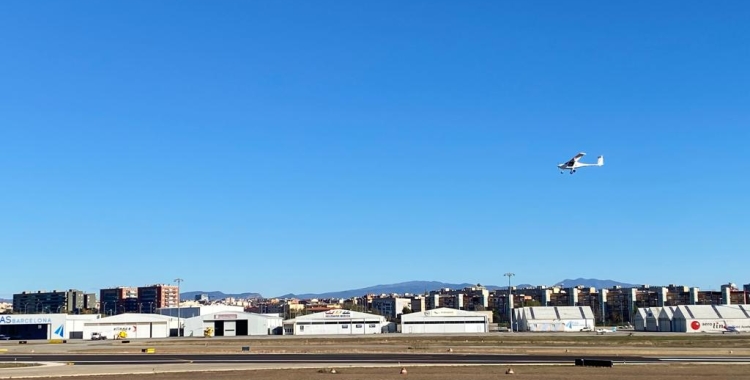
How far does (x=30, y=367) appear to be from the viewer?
197 ft

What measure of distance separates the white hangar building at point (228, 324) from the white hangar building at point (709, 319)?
76.1m

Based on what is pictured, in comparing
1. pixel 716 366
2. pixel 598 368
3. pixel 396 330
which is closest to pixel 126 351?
pixel 598 368

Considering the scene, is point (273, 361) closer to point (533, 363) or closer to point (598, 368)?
point (533, 363)

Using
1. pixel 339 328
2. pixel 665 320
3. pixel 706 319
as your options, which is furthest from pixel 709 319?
pixel 339 328

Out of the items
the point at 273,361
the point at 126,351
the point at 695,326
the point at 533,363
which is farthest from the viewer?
the point at 695,326

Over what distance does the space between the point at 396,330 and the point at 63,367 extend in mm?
95292

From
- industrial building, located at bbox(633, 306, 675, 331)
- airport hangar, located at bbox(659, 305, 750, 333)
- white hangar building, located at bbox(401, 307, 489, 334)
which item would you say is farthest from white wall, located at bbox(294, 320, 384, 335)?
airport hangar, located at bbox(659, 305, 750, 333)

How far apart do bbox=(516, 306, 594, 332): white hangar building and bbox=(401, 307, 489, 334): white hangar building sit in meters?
9.15

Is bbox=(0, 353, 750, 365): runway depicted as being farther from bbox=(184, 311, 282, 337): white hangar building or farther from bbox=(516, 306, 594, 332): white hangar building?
bbox=(516, 306, 594, 332): white hangar building

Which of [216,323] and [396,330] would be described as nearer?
[216,323]

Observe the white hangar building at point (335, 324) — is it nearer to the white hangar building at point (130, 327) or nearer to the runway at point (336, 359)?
the white hangar building at point (130, 327)

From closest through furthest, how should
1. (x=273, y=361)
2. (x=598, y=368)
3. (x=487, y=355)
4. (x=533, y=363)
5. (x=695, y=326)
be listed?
(x=598, y=368) → (x=533, y=363) → (x=273, y=361) → (x=487, y=355) → (x=695, y=326)

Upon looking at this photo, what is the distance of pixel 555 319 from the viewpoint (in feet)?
469

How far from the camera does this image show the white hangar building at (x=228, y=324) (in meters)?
139
